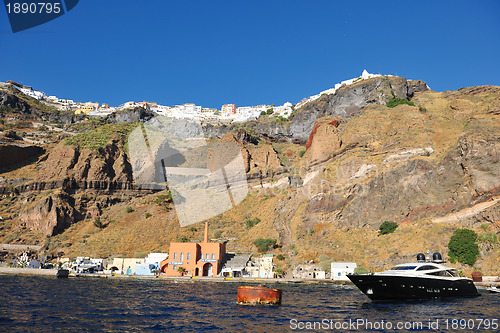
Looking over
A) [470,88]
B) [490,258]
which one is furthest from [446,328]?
[470,88]

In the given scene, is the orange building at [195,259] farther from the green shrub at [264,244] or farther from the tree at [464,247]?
the tree at [464,247]

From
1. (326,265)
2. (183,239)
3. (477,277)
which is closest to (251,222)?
(183,239)

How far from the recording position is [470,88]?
115 metres

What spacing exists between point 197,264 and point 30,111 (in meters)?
138

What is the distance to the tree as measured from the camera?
5228 cm

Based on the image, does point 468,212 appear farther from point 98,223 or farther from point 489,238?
point 98,223

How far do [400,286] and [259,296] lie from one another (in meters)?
10.8

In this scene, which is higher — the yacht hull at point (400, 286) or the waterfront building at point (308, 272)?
the yacht hull at point (400, 286)

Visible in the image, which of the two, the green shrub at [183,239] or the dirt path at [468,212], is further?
the green shrub at [183,239]

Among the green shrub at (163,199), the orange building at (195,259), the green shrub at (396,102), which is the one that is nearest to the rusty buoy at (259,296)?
the orange building at (195,259)

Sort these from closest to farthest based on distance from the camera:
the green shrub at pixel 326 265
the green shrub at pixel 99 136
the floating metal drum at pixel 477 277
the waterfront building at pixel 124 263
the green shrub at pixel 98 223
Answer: the floating metal drum at pixel 477 277, the green shrub at pixel 326 265, the waterfront building at pixel 124 263, the green shrub at pixel 98 223, the green shrub at pixel 99 136

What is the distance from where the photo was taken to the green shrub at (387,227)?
211ft

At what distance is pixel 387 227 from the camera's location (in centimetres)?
6488

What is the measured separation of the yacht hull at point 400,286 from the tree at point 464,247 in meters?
26.0
